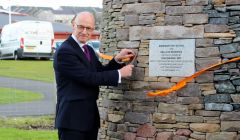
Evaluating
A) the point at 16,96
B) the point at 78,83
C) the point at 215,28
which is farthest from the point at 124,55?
the point at 16,96

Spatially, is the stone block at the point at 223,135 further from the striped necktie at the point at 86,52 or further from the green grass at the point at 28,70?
the green grass at the point at 28,70

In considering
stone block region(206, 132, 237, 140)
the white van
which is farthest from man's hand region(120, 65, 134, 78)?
the white van

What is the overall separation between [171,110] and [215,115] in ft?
1.65

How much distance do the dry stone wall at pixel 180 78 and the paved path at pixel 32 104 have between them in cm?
624

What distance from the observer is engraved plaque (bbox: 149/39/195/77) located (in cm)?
623

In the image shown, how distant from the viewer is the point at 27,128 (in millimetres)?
11383

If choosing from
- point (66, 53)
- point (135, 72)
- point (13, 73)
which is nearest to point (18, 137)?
point (135, 72)

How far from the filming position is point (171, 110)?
631cm

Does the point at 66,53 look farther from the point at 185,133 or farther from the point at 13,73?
the point at 13,73

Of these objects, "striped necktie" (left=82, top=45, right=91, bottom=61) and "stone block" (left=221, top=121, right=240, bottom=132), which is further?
"stone block" (left=221, top=121, right=240, bottom=132)

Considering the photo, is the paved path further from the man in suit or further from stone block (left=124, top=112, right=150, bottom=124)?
the man in suit

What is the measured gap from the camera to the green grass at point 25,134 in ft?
33.3

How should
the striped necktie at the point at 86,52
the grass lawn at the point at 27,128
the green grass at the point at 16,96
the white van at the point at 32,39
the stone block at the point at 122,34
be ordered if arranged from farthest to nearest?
the white van at the point at 32,39 → the green grass at the point at 16,96 → the grass lawn at the point at 27,128 → the stone block at the point at 122,34 → the striped necktie at the point at 86,52

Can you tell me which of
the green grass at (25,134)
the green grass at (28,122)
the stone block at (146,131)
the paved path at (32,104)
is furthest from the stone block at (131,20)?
the paved path at (32,104)
